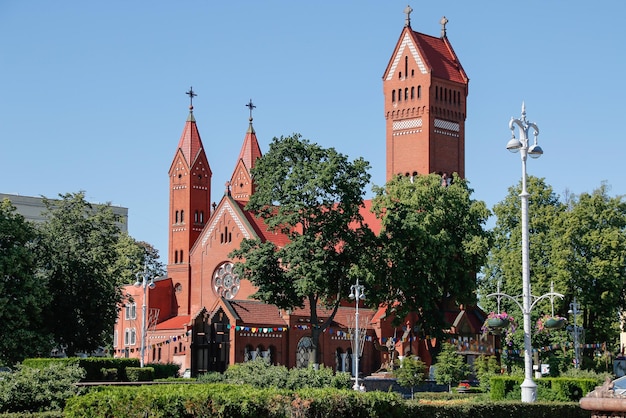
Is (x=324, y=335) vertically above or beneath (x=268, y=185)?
beneath

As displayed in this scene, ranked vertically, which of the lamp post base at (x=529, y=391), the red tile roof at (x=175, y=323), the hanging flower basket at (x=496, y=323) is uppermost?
the red tile roof at (x=175, y=323)

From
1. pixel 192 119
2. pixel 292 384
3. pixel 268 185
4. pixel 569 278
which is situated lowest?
pixel 292 384

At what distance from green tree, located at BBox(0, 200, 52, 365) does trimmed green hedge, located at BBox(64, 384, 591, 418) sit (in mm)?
32803

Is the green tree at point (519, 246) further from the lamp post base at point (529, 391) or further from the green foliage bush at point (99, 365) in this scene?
the lamp post base at point (529, 391)

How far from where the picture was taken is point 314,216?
5900cm

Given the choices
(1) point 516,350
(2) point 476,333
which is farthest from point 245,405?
(2) point 476,333

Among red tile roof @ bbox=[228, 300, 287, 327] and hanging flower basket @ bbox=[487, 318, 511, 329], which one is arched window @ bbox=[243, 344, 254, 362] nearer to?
red tile roof @ bbox=[228, 300, 287, 327]

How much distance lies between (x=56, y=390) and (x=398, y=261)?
3719 cm

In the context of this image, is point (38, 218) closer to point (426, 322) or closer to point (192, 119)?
point (192, 119)

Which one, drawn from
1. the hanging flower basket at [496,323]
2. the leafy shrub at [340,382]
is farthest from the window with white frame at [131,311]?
the hanging flower basket at [496,323]

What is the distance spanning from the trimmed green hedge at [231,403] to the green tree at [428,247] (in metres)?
35.5

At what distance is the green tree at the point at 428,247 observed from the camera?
62562 mm

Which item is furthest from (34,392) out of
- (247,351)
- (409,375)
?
(247,351)

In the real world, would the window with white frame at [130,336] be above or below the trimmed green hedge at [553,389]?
above
